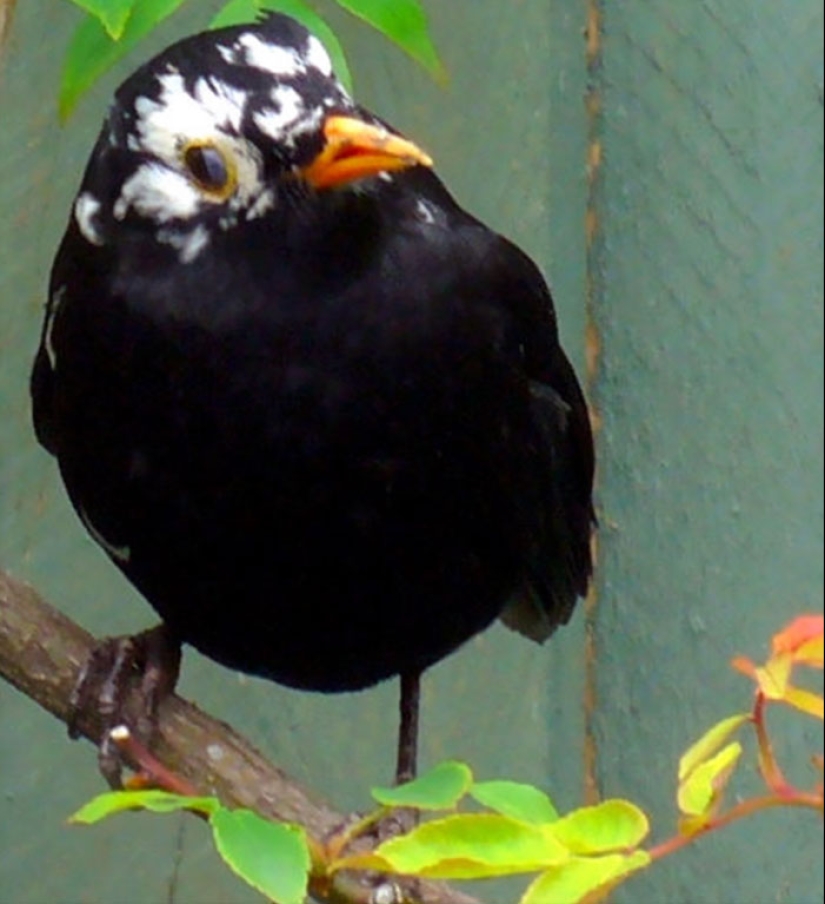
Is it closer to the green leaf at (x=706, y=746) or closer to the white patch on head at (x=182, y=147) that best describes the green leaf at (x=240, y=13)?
the white patch on head at (x=182, y=147)

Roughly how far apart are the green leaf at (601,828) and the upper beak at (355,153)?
1.74ft

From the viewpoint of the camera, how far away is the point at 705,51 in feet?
8.70

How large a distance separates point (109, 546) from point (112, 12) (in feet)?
1.56

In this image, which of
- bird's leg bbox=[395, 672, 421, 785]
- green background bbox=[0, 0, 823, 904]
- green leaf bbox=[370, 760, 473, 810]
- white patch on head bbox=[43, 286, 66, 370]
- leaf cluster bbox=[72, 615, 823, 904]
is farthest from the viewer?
green background bbox=[0, 0, 823, 904]

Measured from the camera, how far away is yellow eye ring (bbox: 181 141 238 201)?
1.58 meters

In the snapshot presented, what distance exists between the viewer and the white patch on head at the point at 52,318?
70.2 inches

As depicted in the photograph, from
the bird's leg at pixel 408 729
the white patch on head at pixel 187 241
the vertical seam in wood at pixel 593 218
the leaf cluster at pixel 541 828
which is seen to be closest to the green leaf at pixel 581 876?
the leaf cluster at pixel 541 828

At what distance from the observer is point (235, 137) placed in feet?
5.11

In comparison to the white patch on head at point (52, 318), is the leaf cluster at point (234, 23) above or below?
above

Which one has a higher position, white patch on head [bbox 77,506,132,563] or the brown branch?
the brown branch

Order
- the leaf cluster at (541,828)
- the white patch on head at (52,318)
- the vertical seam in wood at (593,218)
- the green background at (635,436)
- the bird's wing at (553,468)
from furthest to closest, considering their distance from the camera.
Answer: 1. the vertical seam in wood at (593,218)
2. the green background at (635,436)
3. the bird's wing at (553,468)
4. the white patch on head at (52,318)
5. the leaf cluster at (541,828)

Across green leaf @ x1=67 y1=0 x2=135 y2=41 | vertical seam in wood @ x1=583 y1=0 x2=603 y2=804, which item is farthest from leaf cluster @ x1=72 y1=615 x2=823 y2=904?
vertical seam in wood @ x1=583 y1=0 x2=603 y2=804

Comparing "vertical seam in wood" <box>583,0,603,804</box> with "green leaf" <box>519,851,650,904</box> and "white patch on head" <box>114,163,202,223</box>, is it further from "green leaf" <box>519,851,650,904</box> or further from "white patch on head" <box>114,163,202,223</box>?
"green leaf" <box>519,851,650,904</box>

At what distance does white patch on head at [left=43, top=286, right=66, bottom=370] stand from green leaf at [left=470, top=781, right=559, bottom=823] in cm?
71
